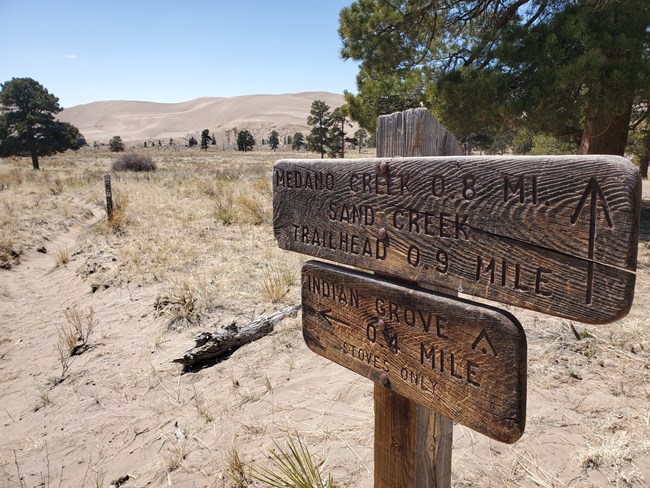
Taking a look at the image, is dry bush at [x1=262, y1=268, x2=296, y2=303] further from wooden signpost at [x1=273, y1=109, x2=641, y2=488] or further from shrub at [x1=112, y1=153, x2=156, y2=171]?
shrub at [x1=112, y1=153, x2=156, y2=171]

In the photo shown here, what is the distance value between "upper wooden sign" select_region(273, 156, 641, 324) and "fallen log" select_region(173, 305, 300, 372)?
2701 mm

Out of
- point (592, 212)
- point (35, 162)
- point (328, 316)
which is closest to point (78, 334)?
point (328, 316)

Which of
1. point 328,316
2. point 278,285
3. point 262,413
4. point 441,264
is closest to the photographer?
point 441,264

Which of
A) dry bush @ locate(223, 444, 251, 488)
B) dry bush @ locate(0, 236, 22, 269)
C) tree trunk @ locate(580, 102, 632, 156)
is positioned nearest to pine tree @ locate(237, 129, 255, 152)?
dry bush @ locate(0, 236, 22, 269)

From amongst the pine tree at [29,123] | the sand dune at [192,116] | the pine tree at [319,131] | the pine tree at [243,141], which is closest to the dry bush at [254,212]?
the pine tree at [29,123]

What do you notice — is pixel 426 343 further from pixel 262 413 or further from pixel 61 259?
pixel 61 259

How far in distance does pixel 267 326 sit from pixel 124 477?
1.86m

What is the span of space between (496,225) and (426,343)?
441 mm

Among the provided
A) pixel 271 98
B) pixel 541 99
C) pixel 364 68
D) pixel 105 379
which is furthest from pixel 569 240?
pixel 271 98

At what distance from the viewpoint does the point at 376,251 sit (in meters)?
1.48

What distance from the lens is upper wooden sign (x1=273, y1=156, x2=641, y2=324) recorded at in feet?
3.17

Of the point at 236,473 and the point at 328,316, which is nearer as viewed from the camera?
the point at 328,316

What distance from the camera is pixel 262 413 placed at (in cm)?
314

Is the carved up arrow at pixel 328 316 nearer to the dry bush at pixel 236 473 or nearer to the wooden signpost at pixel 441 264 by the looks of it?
the wooden signpost at pixel 441 264
